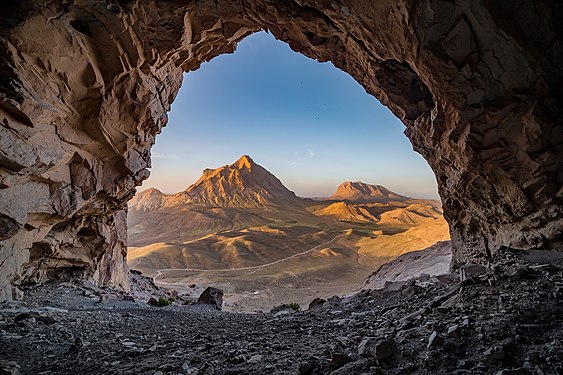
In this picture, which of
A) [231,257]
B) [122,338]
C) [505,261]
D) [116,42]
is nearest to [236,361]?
[122,338]


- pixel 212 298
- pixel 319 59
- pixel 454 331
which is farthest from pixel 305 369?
pixel 319 59

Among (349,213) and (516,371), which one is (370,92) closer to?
(516,371)

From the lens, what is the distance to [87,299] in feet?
47.2

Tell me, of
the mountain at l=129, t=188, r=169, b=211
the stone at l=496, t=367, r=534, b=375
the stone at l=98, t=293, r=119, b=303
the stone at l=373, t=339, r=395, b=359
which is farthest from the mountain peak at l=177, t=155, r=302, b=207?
the stone at l=496, t=367, r=534, b=375

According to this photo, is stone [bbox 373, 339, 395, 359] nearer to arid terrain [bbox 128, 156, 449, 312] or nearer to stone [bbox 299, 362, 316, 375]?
stone [bbox 299, 362, 316, 375]

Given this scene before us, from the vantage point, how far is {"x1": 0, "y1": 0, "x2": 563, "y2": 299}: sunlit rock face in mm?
8703

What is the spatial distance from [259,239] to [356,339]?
235ft

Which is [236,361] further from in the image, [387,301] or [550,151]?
[550,151]

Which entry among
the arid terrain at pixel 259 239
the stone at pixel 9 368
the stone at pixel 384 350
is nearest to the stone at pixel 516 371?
the stone at pixel 384 350

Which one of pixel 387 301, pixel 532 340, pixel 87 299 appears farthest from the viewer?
pixel 87 299

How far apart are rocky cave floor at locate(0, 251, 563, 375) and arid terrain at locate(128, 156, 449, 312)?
67.4ft

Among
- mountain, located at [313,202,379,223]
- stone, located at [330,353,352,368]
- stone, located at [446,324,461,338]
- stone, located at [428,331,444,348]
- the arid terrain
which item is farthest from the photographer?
mountain, located at [313,202,379,223]

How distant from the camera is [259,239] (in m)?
75.9

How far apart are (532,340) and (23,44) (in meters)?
14.4
